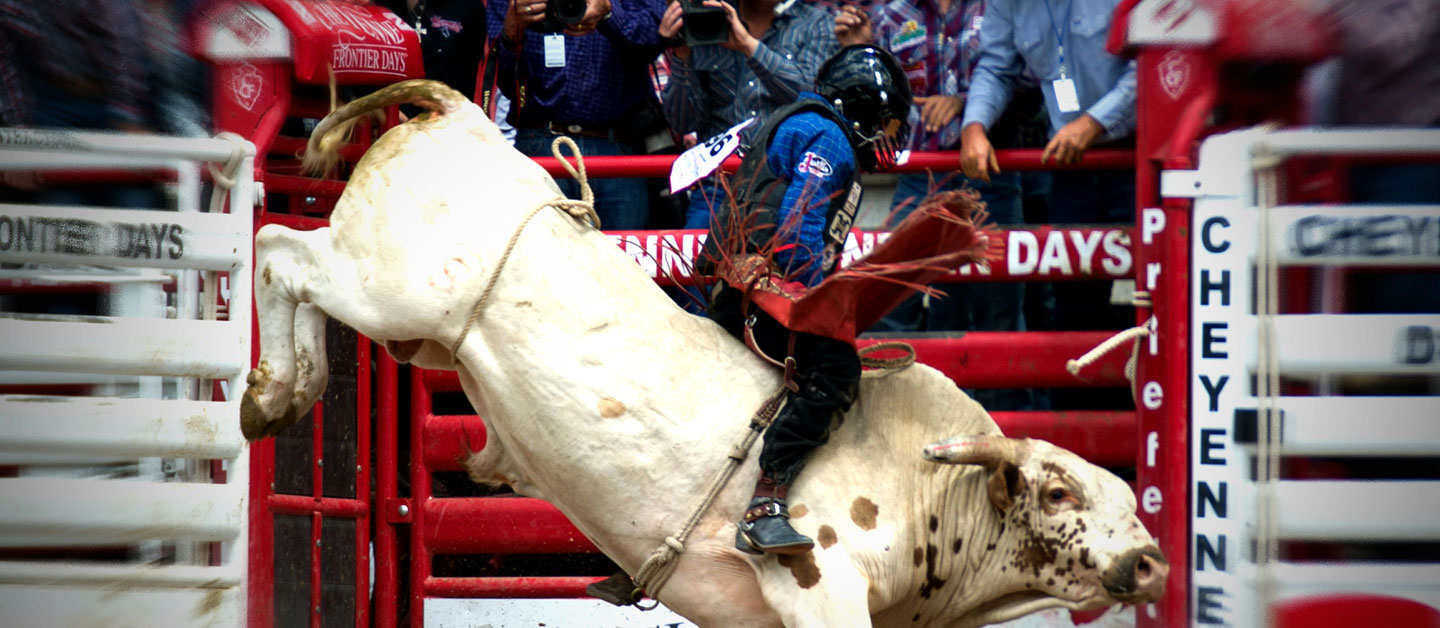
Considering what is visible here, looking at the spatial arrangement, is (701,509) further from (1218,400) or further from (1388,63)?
(1388,63)

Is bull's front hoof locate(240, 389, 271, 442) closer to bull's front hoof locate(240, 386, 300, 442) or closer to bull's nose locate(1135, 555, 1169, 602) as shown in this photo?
bull's front hoof locate(240, 386, 300, 442)

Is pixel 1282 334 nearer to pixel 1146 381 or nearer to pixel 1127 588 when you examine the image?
pixel 1146 381

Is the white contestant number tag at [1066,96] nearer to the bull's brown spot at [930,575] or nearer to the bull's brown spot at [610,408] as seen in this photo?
the bull's brown spot at [930,575]

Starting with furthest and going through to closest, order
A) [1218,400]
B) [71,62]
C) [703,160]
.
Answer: [1218,400], [703,160], [71,62]

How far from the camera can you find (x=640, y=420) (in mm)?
3529

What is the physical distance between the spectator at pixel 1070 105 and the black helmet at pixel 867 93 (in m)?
1.08

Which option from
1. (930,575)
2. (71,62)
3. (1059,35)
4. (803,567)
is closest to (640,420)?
(803,567)

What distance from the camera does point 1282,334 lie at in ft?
12.5

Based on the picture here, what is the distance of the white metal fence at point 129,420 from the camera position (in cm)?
398

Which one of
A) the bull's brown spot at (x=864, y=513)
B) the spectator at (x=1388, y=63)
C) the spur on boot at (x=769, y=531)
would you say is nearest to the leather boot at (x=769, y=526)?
the spur on boot at (x=769, y=531)

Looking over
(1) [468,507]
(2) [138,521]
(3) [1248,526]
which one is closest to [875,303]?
(3) [1248,526]

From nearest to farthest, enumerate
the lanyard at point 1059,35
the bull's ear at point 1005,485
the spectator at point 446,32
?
1. the bull's ear at point 1005,485
2. the lanyard at point 1059,35
3. the spectator at point 446,32

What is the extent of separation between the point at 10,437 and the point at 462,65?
8.56ft

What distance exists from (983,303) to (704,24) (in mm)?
1589
